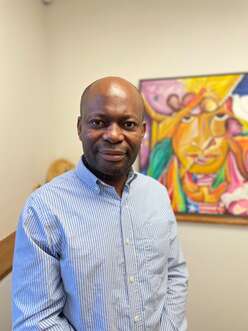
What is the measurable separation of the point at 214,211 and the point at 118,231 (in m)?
1.09

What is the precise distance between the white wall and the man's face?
43.2 inches

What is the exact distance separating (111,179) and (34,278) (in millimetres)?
351

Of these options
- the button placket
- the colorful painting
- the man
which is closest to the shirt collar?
the man

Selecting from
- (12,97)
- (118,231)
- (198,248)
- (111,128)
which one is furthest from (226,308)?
(12,97)

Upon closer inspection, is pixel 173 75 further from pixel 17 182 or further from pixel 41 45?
pixel 17 182

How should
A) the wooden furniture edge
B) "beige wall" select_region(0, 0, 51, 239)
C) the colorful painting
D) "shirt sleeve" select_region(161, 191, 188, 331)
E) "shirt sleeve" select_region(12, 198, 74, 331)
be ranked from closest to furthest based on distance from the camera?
"shirt sleeve" select_region(12, 198, 74, 331), "shirt sleeve" select_region(161, 191, 188, 331), the wooden furniture edge, "beige wall" select_region(0, 0, 51, 239), the colorful painting

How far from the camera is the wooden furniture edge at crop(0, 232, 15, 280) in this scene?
154cm

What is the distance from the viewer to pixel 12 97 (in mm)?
1771

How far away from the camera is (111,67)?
202cm

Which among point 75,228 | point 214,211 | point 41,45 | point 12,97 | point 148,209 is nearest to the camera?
point 75,228

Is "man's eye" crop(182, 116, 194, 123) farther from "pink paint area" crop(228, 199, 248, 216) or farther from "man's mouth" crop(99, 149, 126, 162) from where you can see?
"man's mouth" crop(99, 149, 126, 162)

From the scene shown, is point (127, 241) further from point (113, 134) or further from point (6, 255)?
point (6, 255)

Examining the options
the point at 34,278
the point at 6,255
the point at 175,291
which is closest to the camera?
the point at 34,278

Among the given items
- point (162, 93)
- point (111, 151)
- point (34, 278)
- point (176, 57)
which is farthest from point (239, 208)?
point (34, 278)
